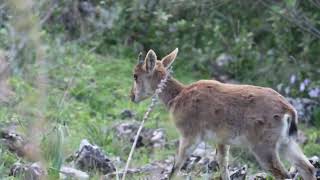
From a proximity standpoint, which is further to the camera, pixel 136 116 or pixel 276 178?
pixel 136 116

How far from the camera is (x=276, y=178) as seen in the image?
7.68 metres

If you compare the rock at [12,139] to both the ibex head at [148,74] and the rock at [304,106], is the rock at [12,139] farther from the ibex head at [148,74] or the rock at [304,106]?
the rock at [304,106]

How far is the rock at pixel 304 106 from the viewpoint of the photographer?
11.9 metres

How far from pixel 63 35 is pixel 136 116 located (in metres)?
2.58

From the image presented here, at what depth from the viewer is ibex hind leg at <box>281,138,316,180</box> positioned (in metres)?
7.80

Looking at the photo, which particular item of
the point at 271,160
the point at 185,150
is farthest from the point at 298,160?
the point at 185,150

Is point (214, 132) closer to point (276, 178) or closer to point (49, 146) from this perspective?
point (276, 178)

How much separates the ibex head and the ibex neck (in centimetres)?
17

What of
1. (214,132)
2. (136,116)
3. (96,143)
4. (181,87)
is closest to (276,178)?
(214,132)

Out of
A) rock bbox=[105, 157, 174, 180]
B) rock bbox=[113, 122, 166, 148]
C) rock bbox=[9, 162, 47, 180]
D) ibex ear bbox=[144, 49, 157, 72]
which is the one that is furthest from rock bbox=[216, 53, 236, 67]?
rock bbox=[9, 162, 47, 180]

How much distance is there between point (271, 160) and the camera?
761cm

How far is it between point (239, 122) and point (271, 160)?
0.47 meters

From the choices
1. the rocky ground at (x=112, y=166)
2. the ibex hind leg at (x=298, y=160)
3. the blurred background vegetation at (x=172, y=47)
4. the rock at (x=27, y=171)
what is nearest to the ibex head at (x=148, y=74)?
the rocky ground at (x=112, y=166)

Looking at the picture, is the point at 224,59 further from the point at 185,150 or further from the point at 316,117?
the point at 185,150
